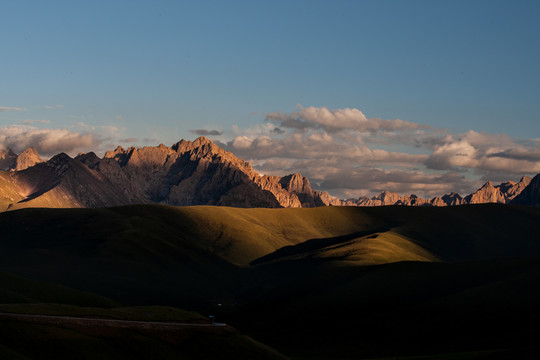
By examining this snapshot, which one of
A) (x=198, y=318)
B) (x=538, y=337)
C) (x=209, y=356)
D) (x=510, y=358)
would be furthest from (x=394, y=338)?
(x=209, y=356)

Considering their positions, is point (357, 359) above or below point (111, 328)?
below

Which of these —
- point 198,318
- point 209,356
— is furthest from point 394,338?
point 209,356

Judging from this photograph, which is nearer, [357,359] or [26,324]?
[26,324]

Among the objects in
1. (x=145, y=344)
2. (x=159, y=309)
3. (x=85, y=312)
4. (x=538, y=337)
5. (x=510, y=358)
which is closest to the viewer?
(x=145, y=344)

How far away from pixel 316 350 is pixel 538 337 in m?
55.4

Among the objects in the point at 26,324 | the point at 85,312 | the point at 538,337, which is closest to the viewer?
the point at 26,324

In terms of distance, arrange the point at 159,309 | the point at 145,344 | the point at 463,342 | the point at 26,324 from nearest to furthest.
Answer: the point at 26,324, the point at 145,344, the point at 159,309, the point at 463,342

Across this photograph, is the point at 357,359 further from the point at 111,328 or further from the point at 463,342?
the point at 111,328

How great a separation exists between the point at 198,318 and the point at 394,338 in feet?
229

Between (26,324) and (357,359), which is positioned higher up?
(26,324)

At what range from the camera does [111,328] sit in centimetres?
12219

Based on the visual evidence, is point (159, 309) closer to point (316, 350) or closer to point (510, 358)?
point (316, 350)

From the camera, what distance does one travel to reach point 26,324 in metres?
112

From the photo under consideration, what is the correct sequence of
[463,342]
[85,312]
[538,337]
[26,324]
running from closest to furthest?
[26,324]
[85,312]
[538,337]
[463,342]
